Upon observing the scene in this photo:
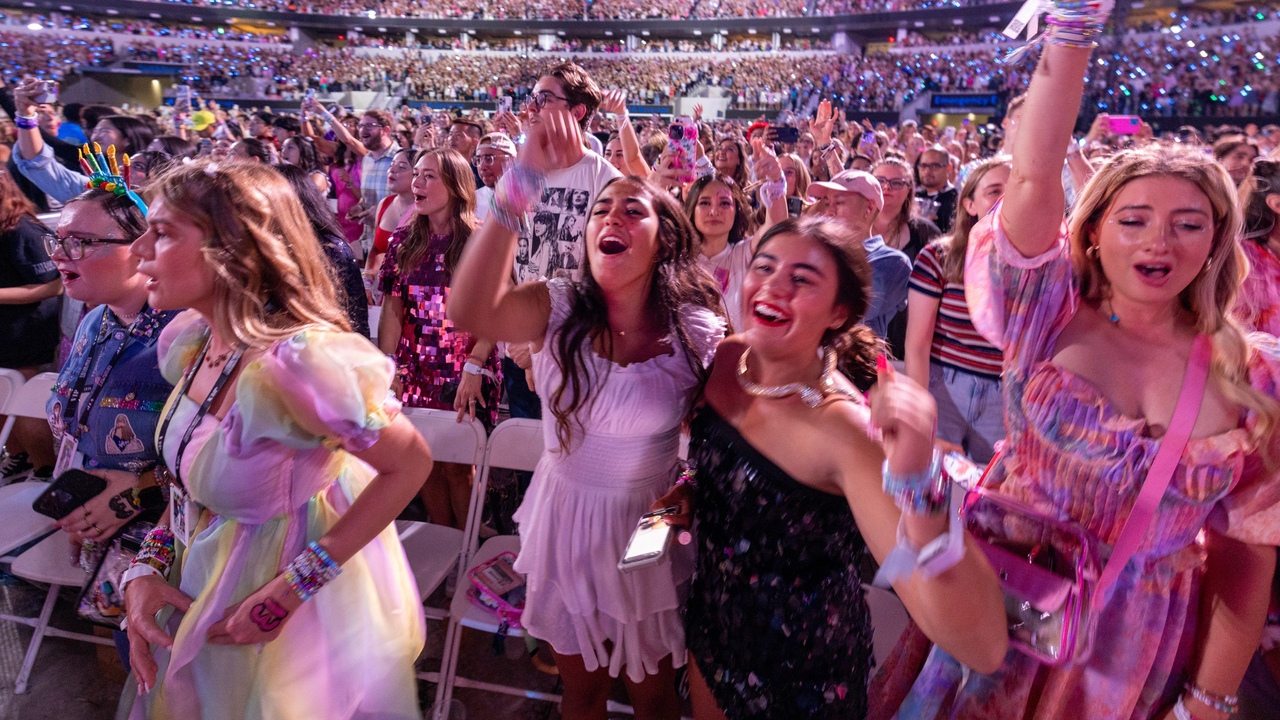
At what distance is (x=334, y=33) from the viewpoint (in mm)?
32469

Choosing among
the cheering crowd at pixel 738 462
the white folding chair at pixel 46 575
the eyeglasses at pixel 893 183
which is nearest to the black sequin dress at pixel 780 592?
the cheering crowd at pixel 738 462

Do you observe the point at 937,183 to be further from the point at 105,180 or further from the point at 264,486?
the point at 264,486

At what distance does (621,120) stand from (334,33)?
115 feet

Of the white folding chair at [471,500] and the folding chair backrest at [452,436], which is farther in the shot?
the folding chair backrest at [452,436]

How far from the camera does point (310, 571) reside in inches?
51.1

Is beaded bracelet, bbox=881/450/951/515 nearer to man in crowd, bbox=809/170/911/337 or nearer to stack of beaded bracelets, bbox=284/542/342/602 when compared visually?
stack of beaded bracelets, bbox=284/542/342/602

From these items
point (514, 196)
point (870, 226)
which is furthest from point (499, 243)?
point (870, 226)

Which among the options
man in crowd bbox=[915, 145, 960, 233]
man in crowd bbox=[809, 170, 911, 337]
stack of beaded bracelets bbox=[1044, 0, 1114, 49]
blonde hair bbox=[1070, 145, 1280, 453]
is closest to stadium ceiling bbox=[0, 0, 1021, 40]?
man in crowd bbox=[915, 145, 960, 233]

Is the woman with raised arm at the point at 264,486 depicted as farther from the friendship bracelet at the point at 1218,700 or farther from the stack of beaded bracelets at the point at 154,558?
the friendship bracelet at the point at 1218,700

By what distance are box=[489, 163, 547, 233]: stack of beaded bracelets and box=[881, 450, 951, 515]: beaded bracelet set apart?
2.94ft

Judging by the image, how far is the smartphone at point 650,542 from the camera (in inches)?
48.2

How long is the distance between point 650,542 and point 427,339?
77.0 inches

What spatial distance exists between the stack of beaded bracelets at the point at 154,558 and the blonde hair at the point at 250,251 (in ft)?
1.63

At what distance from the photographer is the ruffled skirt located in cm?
155
